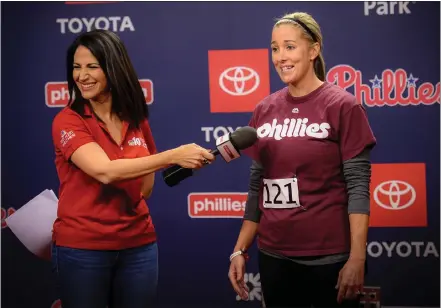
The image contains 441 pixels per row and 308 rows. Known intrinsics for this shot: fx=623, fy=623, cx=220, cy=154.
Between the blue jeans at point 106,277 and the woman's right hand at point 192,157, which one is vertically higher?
the woman's right hand at point 192,157

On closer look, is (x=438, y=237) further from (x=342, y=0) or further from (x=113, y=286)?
(x=113, y=286)

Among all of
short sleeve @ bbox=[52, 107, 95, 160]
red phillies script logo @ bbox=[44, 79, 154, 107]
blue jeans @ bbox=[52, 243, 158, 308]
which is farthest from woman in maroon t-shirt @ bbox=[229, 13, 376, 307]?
red phillies script logo @ bbox=[44, 79, 154, 107]

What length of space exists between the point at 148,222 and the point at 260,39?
58.7 inches

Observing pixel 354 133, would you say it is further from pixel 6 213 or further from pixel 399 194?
pixel 6 213

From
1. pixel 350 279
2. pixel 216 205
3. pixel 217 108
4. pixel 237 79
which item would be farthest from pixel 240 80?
pixel 350 279

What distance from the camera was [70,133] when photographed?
6.08ft

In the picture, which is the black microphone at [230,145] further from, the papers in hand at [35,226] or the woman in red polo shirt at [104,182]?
the papers in hand at [35,226]

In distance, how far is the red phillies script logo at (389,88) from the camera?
9.97 feet

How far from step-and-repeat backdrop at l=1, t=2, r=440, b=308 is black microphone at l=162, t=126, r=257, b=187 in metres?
1.32

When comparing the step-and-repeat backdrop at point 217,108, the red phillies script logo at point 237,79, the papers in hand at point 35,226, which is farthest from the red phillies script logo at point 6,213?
the red phillies script logo at point 237,79

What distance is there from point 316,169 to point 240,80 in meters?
1.47

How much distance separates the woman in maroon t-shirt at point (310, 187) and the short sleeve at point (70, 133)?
1.73 ft

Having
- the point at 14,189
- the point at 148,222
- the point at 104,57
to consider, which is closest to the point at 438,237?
the point at 148,222

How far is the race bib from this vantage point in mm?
1772
